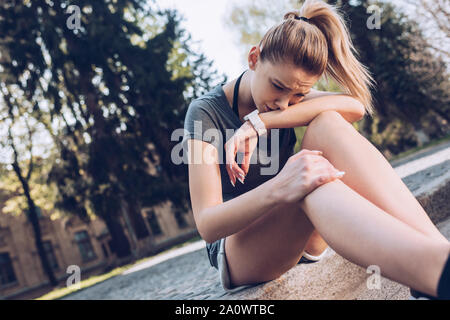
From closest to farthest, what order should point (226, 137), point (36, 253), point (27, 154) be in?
point (226, 137)
point (27, 154)
point (36, 253)

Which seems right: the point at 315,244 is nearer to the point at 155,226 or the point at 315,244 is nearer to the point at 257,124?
the point at 257,124

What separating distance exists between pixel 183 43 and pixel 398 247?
13.7 metres

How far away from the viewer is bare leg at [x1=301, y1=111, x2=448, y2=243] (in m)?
1.22

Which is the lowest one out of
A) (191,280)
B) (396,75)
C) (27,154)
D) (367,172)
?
(191,280)

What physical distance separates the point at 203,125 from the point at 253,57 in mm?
384

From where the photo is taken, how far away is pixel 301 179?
3.89 ft

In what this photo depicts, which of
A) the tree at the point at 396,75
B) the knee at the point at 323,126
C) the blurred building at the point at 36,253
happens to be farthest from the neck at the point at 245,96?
the blurred building at the point at 36,253

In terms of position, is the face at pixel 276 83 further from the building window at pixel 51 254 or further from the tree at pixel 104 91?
the building window at pixel 51 254

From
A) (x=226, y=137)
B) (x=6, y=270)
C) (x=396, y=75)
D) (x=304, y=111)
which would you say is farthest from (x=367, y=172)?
(x=6, y=270)

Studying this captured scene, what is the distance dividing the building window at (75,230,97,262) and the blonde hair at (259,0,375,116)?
28.1m

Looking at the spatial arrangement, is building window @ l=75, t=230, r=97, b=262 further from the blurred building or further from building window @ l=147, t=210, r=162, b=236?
building window @ l=147, t=210, r=162, b=236

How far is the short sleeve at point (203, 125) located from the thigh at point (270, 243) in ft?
1.39

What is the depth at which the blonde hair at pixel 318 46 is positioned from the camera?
4.71ft
